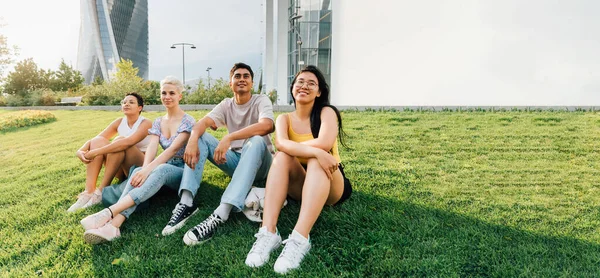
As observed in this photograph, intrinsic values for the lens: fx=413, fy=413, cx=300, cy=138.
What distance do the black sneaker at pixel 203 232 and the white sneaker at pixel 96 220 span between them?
26.3 inches

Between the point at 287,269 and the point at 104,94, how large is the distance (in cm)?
1745

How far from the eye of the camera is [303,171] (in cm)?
318

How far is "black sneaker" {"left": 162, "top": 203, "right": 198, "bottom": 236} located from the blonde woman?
25 cm

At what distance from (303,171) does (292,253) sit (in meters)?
0.69

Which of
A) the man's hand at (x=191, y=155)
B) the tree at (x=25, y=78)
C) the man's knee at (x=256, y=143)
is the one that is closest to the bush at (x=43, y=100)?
the tree at (x=25, y=78)

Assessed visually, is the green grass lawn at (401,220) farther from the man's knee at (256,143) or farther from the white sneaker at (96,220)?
the man's knee at (256,143)

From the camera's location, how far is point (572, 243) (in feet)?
10.9

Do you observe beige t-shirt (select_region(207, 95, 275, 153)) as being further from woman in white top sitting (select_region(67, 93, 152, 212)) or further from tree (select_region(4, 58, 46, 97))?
tree (select_region(4, 58, 46, 97))

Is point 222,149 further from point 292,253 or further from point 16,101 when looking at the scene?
point 16,101

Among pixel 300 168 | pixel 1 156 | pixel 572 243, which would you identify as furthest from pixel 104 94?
pixel 572 243

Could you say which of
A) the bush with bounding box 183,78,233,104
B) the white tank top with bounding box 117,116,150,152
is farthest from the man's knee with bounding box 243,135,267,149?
the bush with bounding box 183,78,233,104

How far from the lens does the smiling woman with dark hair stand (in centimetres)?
280

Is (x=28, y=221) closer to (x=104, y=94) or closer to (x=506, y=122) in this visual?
(x=506, y=122)

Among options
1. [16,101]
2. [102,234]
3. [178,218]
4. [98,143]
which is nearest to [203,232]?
[178,218]
